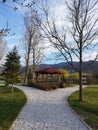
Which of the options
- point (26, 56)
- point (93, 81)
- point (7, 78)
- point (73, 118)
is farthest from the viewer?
point (93, 81)

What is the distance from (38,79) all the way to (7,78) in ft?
37.9

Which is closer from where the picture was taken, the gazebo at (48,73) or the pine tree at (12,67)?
the pine tree at (12,67)

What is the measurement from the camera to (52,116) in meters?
12.7

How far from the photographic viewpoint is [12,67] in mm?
28922

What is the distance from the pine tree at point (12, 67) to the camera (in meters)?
28.4

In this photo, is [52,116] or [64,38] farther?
[64,38]

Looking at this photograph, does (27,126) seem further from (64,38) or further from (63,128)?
(64,38)

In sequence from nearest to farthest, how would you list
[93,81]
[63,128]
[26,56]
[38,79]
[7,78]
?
[63,128] → [7,78] → [38,79] → [26,56] → [93,81]

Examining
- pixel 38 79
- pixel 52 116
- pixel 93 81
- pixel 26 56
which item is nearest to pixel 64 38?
pixel 52 116

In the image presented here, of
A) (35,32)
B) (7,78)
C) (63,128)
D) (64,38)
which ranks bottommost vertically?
(63,128)

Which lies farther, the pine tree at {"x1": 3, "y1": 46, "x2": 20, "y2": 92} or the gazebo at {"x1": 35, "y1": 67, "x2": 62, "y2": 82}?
the gazebo at {"x1": 35, "y1": 67, "x2": 62, "y2": 82}

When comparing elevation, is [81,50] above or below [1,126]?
above

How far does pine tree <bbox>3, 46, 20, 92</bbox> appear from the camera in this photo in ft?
93.2

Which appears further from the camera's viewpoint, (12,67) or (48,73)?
(48,73)
